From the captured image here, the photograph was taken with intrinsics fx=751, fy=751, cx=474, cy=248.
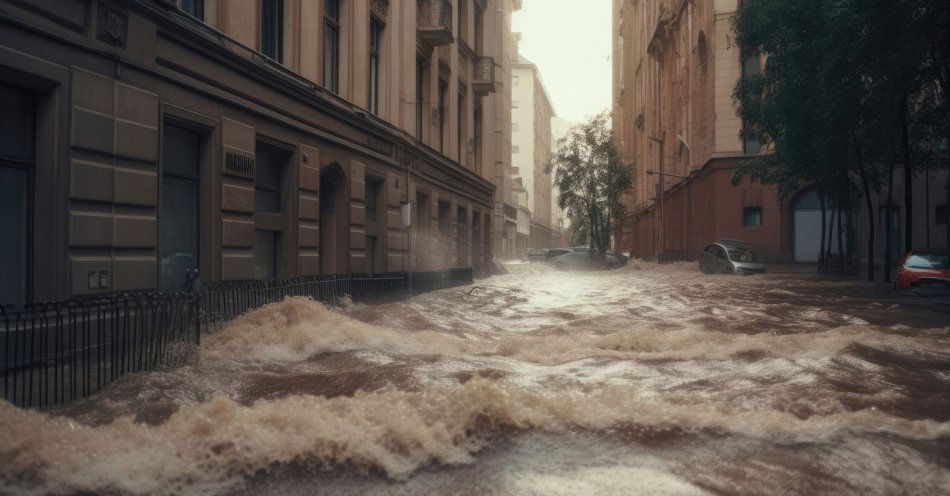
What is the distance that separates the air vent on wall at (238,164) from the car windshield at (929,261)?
16.5 m

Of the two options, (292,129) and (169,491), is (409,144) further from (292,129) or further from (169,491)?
(169,491)

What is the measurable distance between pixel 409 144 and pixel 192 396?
1680 cm

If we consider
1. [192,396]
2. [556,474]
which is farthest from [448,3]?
[556,474]

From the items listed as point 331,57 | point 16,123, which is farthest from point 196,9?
point 331,57

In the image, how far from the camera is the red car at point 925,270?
18625mm

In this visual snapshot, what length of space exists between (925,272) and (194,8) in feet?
58.7

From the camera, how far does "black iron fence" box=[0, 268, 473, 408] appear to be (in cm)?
644

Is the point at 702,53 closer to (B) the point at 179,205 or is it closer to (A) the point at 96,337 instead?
(B) the point at 179,205

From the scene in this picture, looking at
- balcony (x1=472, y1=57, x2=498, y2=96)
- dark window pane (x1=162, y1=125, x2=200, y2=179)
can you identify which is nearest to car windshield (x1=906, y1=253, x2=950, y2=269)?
dark window pane (x1=162, y1=125, x2=200, y2=179)

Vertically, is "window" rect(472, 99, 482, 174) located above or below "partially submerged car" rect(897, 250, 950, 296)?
above

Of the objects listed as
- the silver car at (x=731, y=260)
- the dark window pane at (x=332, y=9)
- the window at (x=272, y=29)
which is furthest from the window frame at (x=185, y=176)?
the silver car at (x=731, y=260)

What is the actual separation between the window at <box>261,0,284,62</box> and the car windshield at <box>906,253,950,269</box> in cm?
1633

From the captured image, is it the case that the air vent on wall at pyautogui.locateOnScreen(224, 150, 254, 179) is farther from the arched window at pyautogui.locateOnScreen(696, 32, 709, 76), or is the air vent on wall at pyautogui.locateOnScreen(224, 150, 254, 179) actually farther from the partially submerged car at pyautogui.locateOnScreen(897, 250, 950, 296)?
the arched window at pyautogui.locateOnScreen(696, 32, 709, 76)

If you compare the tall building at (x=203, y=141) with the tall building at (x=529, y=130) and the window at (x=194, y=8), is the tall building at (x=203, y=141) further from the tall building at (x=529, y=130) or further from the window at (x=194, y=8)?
the tall building at (x=529, y=130)
